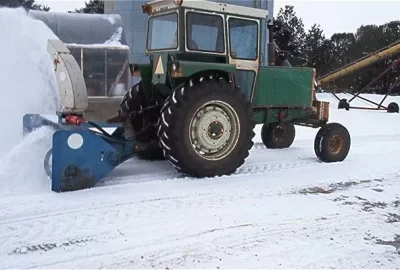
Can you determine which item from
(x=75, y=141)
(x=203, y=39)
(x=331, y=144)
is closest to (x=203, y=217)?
(x=75, y=141)

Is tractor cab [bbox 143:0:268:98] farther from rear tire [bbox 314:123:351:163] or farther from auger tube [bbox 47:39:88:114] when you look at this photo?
rear tire [bbox 314:123:351:163]

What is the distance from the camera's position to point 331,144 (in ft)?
25.0

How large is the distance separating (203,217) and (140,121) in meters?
2.52

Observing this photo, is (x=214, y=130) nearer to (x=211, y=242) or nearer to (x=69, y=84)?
(x=69, y=84)

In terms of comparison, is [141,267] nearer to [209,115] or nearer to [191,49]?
[209,115]

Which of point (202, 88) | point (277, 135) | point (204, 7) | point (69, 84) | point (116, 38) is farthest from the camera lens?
point (116, 38)

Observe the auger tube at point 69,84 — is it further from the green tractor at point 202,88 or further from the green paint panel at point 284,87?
the green paint panel at point 284,87

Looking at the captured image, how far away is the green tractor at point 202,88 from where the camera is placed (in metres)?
5.99

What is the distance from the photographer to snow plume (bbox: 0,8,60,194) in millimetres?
8439

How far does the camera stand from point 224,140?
635 centimetres

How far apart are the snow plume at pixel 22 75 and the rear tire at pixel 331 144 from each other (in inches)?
160

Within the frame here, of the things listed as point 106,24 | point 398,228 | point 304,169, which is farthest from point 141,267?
point 106,24

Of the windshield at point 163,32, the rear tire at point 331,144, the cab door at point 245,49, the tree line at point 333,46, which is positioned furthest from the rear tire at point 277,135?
the tree line at point 333,46

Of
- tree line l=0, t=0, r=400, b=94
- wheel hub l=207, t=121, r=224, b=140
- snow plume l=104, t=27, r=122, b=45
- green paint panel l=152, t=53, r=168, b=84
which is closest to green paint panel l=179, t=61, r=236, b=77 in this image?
green paint panel l=152, t=53, r=168, b=84
